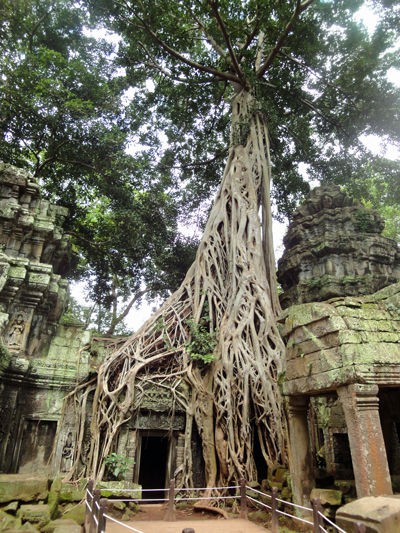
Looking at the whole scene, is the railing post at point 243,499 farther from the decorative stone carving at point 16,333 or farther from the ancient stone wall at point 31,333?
the decorative stone carving at point 16,333

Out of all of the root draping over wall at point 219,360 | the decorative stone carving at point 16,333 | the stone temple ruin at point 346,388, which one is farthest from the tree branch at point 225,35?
the decorative stone carving at point 16,333

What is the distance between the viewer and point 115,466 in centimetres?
574

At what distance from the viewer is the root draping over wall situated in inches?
229

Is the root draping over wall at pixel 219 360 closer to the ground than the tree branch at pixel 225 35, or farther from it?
closer to the ground

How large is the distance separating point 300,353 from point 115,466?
351cm

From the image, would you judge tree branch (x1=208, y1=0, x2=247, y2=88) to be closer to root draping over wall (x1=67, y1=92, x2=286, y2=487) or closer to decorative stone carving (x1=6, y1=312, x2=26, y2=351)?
root draping over wall (x1=67, y1=92, x2=286, y2=487)

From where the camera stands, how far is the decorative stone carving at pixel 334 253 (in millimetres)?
8883

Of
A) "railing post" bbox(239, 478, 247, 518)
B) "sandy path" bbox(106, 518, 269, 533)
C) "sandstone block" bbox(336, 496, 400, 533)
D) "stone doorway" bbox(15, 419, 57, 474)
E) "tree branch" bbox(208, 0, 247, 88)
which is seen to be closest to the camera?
"sandstone block" bbox(336, 496, 400, 533)

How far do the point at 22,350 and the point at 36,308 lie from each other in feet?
2.89

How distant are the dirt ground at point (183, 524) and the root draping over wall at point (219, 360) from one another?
0.64 m

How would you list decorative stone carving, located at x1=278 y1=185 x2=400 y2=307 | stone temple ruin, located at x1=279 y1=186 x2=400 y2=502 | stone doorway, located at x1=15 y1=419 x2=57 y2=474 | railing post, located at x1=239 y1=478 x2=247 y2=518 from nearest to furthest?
stone temple ruin, located at x1=279 y1=186 x2=400 y2=502 < railing post, located at x1=239 y1=478 x2=247 y2=518 < stone doorway, located at x1=15 y1=419 x2=57 y2=474 < decorative stone carving, located at x1=278 y1=185 x2=400 y2=307

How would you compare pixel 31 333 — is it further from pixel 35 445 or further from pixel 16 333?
pixel 35 445

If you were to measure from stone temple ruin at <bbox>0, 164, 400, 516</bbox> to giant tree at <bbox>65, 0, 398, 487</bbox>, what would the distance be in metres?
0.59

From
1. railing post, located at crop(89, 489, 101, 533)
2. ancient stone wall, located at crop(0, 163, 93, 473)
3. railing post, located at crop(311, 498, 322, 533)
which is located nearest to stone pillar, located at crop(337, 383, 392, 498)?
railing post, located at crop(311, 498, 322, 533)
